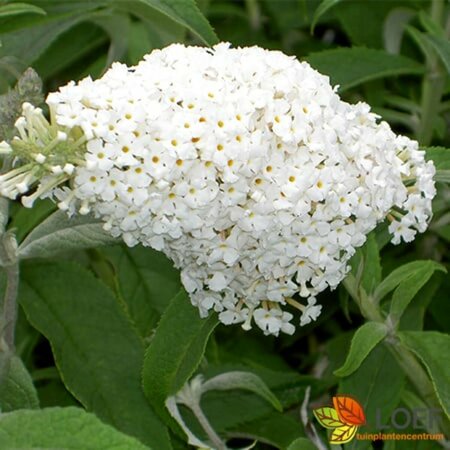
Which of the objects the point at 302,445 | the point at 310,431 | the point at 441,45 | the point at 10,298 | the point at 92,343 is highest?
the point at 441,45

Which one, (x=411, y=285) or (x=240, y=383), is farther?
(x=240, y=383)

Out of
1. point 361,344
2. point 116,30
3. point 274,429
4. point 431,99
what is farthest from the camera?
point 431,99

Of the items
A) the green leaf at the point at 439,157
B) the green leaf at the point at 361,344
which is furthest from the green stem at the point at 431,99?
the green leaf at the point at 361,344

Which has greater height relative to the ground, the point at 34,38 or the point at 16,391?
the point at 34,38

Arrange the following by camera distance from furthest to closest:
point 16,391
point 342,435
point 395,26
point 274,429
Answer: point 395,26
point 274,429
point 342,435
point 16,391

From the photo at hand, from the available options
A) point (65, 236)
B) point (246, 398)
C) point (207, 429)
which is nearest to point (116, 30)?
point (65, 236)

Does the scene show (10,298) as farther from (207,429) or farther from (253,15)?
(253,15)
